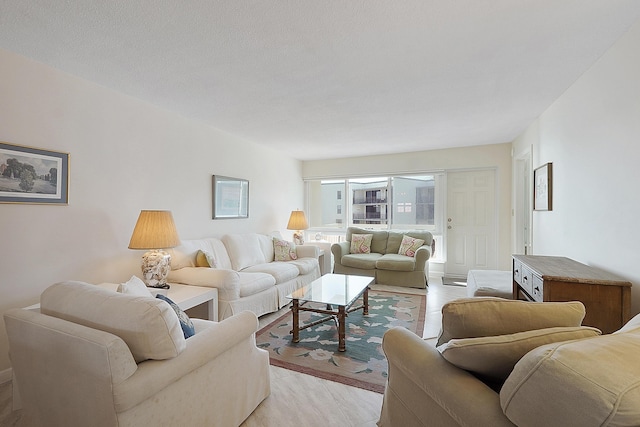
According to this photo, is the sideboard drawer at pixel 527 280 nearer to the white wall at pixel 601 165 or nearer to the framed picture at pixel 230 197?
the white wall at pixel 601 165

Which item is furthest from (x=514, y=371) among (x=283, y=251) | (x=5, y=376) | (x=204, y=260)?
(x=283, y=251)

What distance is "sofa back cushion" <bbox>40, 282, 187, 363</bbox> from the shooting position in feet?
3.77

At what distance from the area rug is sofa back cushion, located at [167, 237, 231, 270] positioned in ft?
3.40

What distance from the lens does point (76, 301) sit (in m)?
1.30

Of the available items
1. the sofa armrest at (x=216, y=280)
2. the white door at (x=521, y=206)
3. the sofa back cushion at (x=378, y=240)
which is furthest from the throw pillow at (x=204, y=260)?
the white door at (x=521, y=206)

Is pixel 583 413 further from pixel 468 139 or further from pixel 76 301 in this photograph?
pixel 468 139

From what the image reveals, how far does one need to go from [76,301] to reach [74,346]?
26 cm

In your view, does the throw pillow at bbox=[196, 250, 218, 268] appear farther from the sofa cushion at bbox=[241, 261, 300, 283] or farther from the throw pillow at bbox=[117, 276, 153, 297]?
the throw pillow at bbox=[117, 276, 153, 297]

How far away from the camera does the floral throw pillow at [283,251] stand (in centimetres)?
434

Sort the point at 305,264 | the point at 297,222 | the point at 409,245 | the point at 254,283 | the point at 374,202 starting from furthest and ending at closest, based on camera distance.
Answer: the point at 374,202, the point at 297,222, the point at 409,245, the point at 305,264, the point at 254,283

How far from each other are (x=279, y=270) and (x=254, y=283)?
0.55m

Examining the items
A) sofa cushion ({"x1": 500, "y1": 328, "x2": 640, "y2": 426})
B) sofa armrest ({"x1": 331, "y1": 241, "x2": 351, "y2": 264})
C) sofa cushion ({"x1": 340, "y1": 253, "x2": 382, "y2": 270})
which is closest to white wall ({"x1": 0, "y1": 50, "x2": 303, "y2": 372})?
sofa armrest ({"x1": 331, "y1": 241, "x2": 351, "y2": 264})

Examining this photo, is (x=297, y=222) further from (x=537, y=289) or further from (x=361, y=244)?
(x=537, y=289)

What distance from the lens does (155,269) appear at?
2.60 meters
